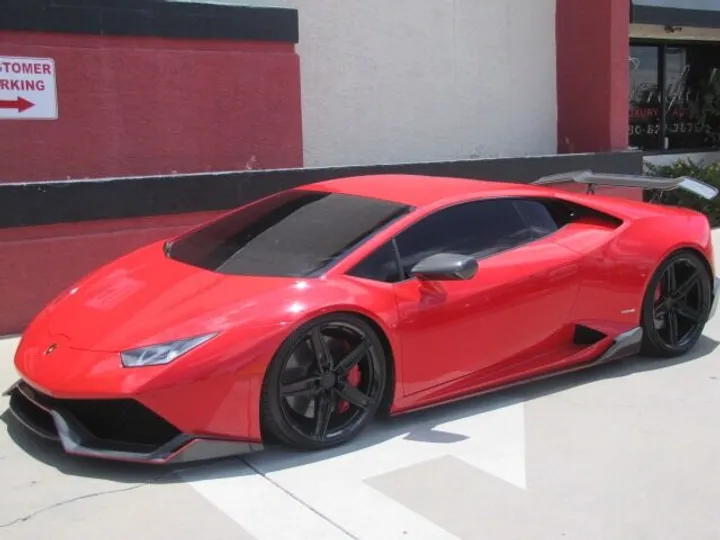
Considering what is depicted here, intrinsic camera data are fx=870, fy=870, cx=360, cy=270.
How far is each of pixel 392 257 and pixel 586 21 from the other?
7.72 m

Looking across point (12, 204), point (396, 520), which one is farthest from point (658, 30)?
point (396, 520)

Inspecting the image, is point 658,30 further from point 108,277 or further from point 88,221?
point 108,277

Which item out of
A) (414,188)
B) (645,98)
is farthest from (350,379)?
(645,98)

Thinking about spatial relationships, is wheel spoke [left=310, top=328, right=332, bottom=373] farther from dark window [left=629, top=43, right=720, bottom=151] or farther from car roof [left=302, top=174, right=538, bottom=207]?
dark window [left=629, top=43, right=720, bottom=151]

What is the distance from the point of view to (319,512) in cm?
360

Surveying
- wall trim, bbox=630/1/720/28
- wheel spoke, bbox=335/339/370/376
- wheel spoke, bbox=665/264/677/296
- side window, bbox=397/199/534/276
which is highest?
wall trim, bbox=630/1/720/28

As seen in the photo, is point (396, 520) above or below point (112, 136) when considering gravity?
below

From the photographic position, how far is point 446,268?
4.28 m

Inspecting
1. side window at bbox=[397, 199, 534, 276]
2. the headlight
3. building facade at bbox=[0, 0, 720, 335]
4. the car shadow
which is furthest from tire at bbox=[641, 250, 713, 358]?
building facade at bbox=[0, 0, 720, 335]

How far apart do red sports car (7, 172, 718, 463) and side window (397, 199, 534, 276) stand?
0.4 inches

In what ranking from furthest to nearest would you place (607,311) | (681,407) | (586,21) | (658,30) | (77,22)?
(658,30)
(586,21)
(77,22)
(607,311)
(681,407)

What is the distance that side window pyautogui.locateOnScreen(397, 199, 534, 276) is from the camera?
15.1 ft

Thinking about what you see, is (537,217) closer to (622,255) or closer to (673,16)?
(622,255)

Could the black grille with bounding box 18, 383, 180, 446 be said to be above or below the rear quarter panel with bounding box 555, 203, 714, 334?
below
